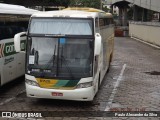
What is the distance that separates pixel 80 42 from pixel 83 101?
7.03ft

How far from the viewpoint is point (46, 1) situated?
198 feet

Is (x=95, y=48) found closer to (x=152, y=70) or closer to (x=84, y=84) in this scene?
(x=84, y=84)

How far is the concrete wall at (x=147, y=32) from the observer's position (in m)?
37.4

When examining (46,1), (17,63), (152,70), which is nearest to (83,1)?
(46,1)

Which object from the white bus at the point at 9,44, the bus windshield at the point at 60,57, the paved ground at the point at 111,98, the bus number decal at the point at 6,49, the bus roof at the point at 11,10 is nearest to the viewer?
the bus windshield at the point at 60,57

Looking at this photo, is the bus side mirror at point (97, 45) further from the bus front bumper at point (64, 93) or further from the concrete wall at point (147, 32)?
the concrete wall at point (147, 32)

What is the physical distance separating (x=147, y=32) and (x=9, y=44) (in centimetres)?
3099

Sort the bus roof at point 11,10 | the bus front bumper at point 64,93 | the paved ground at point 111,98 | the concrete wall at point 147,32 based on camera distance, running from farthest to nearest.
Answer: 1. the concrete wall at point 147,32
2. the bus roof at point 11,10
3. the paved ground at point 111,98
4. the bus front bumper at point 64,93

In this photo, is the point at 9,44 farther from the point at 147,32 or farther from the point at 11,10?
the point at 147,32

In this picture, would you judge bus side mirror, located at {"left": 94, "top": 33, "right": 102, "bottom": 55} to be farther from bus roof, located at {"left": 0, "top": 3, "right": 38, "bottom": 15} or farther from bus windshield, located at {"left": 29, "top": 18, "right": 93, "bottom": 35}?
bus roof, located at {"left": 0, "top": 3, "right": 38, "bottom": 15}

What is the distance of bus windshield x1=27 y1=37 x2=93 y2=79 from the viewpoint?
1145cm

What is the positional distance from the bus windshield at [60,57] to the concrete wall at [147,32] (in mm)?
25956

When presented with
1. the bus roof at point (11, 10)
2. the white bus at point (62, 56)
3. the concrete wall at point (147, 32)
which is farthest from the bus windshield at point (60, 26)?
the concrete wall at point (147, 32)

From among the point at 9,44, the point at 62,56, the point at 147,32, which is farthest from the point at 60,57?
the point at 147,32
